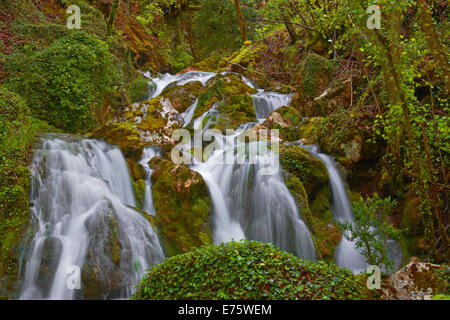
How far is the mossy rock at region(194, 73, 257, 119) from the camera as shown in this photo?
45.6 feet

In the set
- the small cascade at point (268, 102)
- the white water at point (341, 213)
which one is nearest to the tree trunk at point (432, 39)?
the white water at point (341, 213)

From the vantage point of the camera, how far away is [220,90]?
14391mm

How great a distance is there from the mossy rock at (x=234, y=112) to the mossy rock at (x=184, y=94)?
1.97 metres

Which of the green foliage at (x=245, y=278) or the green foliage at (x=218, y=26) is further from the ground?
the green foliage at (x=218, y=26)

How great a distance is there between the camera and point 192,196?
7785 millimetres

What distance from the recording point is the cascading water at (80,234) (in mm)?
5484

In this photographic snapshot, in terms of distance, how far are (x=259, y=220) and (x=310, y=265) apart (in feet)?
11.6

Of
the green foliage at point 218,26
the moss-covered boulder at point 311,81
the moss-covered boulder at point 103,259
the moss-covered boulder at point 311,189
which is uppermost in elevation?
the green foliage at point 218,26

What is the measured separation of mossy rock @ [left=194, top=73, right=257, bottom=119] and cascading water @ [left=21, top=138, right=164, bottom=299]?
6.95 metres

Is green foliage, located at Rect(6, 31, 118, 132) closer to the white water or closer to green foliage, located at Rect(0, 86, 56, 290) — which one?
green foliage, located at Rect(0, 86, 56, 290)

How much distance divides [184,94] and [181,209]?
335 inches

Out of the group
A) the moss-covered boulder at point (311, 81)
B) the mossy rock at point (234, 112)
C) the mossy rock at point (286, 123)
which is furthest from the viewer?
the moss-covered boulder at point (311, 81)

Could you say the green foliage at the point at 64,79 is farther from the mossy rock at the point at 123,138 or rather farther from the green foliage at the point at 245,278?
the green foliage at the point at 245,278
